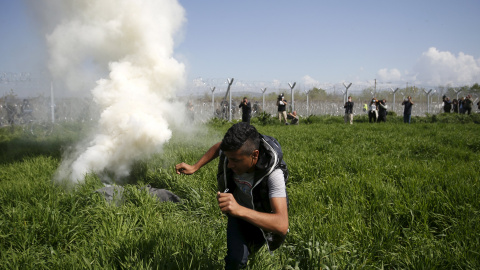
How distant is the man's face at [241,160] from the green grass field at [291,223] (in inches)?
36.8

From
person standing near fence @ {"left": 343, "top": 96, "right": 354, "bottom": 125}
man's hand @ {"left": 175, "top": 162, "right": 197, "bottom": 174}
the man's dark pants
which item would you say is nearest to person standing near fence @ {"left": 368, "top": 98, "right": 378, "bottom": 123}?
person standing near fence @ {"left": 343, "top": 96, "right": 354, "bottom": 125}

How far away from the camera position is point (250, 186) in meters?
2.38

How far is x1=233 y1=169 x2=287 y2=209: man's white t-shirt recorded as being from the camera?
2186mm

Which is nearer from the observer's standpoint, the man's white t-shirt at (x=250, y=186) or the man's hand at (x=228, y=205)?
the man's hand at (x=228, y=205)

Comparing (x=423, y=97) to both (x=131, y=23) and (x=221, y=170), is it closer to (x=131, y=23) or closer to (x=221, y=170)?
(x=131, y=23)

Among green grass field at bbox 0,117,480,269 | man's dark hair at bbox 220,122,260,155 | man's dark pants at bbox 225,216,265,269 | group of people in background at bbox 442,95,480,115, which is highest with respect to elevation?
man's dark hair at bbox 220,122,260,155

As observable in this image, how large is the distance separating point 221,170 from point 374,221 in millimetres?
2076

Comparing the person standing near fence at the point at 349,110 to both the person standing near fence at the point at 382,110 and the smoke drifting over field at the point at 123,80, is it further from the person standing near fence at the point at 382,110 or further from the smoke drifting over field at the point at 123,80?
the smoke drifting over field at the point at 123,80

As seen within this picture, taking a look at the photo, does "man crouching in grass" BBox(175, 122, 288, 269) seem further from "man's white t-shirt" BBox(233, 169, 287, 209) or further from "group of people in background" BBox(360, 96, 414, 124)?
"group of people in background" BBox(360, 96, 414, 124)

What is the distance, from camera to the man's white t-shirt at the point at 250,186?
86.0 inches

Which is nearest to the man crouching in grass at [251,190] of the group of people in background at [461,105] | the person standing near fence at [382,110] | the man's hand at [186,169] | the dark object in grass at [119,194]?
the man's hand at [186,169]

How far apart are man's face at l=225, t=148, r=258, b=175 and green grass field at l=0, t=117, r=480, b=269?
0.93 meters

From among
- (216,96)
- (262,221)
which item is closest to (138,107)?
(262,221)

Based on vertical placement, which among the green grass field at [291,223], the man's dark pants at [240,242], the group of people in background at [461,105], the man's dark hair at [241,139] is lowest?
the green grass field at [291,223]
